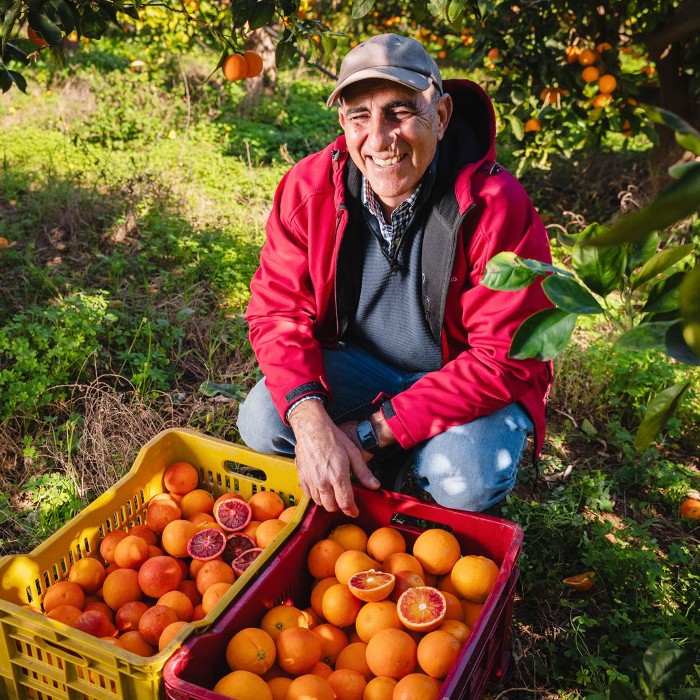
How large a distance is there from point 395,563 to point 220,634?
1.65ft

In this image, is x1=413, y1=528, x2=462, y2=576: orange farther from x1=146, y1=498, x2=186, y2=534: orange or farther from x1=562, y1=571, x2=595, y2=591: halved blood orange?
x1=146, y1=498, x2=186, y2=534: orange

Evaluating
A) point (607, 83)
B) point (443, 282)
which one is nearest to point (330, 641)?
point (443, 282)

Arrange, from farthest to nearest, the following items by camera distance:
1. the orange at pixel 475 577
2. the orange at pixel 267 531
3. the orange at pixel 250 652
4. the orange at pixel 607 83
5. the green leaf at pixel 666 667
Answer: the orange at pixel 607 83, the orange at pixel 267 531, the orange at pixel 475 577, the orange at pixel 250 652, the green leaf at pixel 666 667

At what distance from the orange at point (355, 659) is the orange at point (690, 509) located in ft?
4.66

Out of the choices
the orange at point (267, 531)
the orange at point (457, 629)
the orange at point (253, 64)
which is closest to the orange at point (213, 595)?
the orange at point (267, 531)

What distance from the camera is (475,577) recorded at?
6.22ft

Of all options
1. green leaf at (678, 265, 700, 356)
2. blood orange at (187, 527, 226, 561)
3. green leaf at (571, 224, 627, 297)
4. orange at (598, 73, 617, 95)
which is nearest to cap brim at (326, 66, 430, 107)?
green leaf at (571, 224, 627, 297)

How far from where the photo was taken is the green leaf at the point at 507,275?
1.14 metres

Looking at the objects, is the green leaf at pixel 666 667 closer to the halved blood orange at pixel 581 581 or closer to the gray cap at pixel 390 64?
the halved blood orange at pixel 581 581

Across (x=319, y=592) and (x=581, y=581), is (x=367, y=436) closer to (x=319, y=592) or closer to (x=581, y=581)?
(x=319, y=592)

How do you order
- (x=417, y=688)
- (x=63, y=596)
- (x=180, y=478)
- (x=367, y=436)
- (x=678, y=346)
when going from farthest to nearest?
(x=180, y=478) < (x=367, y=436) < (x=63, y=596) < (x=417, y=688) < (x=678, y=346)

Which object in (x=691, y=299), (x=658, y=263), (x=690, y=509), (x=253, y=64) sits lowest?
(x=690, y=509)

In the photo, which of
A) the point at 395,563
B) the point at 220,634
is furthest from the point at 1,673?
the point at 395,563

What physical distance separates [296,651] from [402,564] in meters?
0.37
